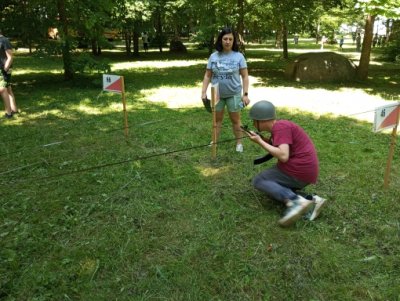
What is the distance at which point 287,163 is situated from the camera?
3697mm

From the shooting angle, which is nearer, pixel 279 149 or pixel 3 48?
pixel 279 149

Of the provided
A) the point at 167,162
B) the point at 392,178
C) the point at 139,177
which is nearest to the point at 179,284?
the point at 139,177

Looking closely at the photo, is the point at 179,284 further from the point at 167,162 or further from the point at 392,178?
the point at 392,178

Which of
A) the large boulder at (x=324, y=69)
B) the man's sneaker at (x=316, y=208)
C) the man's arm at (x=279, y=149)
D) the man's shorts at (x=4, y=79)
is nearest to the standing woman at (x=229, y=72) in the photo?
the man's arm at (x=279, y=149)

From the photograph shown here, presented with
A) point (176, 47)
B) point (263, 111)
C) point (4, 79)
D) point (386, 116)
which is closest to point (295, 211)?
point (263, 111)

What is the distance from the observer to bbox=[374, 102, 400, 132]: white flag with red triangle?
3854 mm

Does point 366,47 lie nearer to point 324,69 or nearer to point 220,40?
point 324,69

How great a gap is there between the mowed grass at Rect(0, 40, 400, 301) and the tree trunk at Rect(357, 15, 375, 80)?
5958 mm

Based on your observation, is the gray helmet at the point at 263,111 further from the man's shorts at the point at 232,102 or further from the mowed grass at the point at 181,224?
the man's shorts at the point at 232,102

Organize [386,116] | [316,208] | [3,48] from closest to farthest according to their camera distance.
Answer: [316,208], [386,116], [3,48]

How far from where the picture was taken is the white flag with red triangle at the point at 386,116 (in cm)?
385

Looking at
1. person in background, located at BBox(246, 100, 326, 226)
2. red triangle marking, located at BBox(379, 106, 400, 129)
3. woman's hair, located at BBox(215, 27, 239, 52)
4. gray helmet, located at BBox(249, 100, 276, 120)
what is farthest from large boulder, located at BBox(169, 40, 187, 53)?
gray helmet, located at BBox(249, 100, 276, 120)

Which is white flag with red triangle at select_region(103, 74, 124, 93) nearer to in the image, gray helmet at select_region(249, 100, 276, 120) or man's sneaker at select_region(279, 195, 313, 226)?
gray helmet at select_region(249, 100, 276, 120)

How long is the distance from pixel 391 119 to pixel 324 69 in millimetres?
8200
